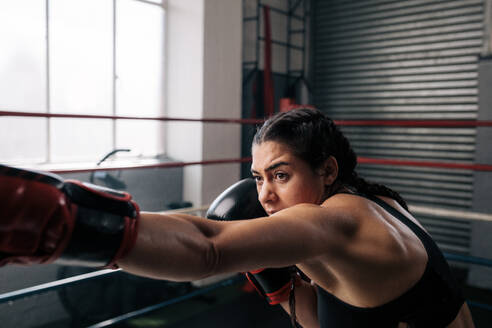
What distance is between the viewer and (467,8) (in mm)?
3932

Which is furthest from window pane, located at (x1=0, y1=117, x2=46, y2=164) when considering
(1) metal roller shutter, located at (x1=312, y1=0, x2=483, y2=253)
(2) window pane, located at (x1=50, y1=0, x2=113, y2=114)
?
(1) metal roller shutter, located at (x1=312, y1=0, x2=483, y2=253)

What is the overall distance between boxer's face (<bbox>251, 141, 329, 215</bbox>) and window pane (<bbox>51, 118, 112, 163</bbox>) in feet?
8.75

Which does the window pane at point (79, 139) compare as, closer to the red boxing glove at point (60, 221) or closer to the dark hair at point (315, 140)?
the dark hair at point (315, 140)

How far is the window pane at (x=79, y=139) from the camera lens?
322cm

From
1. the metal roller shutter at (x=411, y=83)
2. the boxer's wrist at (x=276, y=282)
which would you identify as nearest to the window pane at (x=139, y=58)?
the metal roller shutter at (x=411, y=83)

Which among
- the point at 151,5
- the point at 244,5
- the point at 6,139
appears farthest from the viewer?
the point at 244,5

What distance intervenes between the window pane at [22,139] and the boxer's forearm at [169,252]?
278 centimetres

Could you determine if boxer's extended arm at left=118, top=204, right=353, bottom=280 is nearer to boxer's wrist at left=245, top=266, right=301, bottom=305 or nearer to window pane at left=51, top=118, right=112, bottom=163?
boxer's wrist at left=245, top=266, right=301, bottom=305

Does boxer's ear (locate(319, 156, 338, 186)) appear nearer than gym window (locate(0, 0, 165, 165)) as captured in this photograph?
Yes

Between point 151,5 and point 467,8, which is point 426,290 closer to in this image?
point 151,5

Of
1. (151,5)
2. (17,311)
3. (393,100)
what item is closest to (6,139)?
(17,311)

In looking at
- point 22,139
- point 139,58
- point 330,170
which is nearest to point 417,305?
point 330,170

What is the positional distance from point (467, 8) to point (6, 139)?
4.04 m

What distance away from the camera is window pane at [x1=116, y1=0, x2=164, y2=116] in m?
3.57
